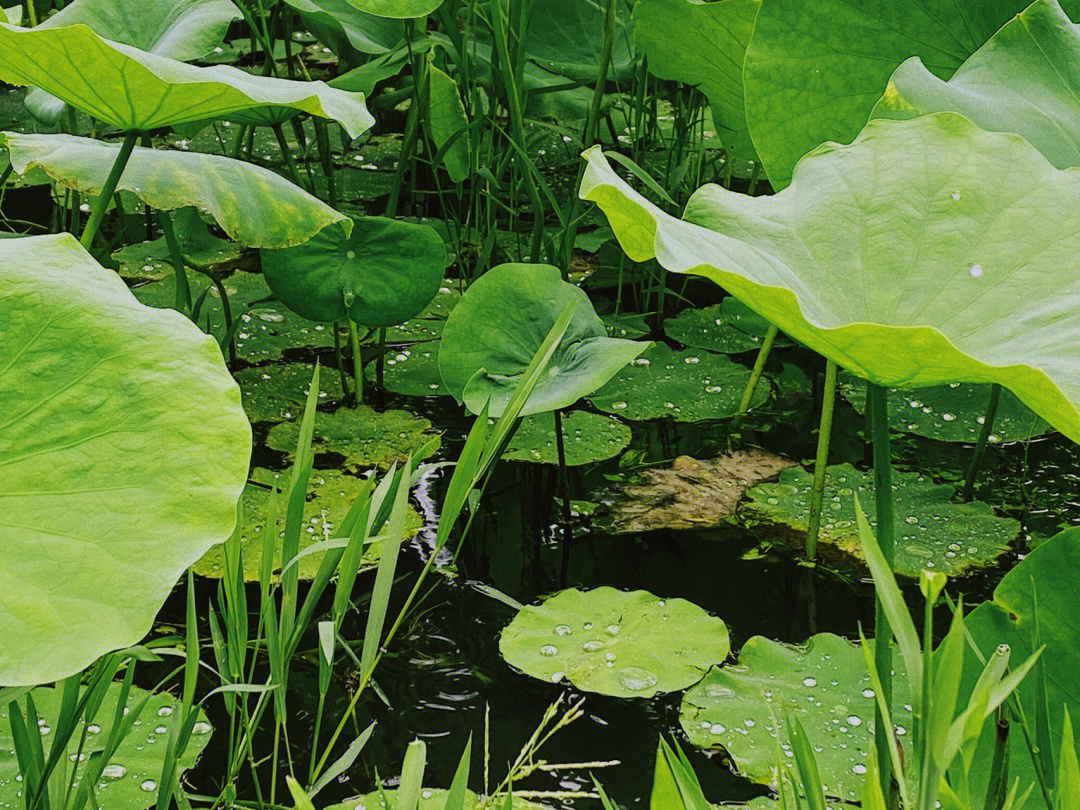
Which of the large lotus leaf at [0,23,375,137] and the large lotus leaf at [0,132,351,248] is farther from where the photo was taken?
the large lotus leaf at [0,132,351,248]

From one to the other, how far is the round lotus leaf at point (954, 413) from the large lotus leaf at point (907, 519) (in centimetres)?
14

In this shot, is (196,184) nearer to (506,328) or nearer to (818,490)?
(506,328)

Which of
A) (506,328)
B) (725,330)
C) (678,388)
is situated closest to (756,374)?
(678,388)

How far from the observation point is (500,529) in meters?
1.39

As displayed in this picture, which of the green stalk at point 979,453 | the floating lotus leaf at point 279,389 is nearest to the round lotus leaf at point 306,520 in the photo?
the floating lotus leaf at point 279,389

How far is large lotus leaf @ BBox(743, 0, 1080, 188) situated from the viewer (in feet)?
4.26

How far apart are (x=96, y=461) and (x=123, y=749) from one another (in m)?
0.39

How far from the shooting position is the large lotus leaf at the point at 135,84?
89 cm

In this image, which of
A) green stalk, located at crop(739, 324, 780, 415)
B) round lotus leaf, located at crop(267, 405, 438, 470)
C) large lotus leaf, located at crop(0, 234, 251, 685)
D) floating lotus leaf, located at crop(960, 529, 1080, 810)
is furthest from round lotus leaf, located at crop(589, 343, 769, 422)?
large lotus leaf, located at crop(0, 234, 251, 685)

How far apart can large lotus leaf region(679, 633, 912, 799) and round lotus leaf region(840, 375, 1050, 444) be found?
0.54 meters

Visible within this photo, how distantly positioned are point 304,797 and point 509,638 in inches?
21.5

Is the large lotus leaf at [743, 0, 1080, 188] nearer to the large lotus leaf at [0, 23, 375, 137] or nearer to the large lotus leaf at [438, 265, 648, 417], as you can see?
the large lotus leaf at [438, 265, 648, 417]

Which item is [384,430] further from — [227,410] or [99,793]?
[227,410]

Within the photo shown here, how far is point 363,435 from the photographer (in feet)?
5.10
